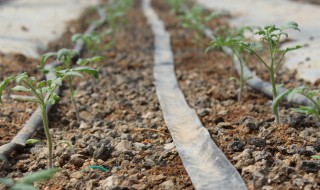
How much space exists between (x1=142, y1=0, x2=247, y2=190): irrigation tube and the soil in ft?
0.20

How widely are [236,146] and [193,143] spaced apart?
314mm

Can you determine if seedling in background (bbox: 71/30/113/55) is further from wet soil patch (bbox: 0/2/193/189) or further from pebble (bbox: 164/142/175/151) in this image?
pebble (bbox: 164/142/175/151)

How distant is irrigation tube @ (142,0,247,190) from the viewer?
268 centimetres

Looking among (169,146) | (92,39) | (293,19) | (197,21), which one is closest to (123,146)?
(169,146)

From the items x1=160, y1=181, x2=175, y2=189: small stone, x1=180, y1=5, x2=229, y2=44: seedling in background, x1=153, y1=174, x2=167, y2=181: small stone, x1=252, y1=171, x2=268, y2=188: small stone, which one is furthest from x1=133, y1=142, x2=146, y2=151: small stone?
x1=180, y1=5, x2=229, y2=44: seedling in background

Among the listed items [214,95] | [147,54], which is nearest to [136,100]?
[214,95]

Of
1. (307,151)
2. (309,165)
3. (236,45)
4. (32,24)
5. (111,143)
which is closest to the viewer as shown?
(309,165)

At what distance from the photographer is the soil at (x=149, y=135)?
2742 mm

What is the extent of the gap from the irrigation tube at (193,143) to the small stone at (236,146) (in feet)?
0.37

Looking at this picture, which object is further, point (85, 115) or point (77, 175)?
point (85, 115)

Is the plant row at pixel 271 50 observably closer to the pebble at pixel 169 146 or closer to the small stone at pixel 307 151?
the small stone at pixel 307 151

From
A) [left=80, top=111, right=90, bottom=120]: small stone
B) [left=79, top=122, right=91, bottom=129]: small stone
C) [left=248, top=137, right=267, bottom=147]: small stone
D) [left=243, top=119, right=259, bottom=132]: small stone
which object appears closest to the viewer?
[left=248, top=137, right=267, bottom=147]: small stone

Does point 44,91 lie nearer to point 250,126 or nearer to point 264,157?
point 264,157

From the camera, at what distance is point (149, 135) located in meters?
3.59
